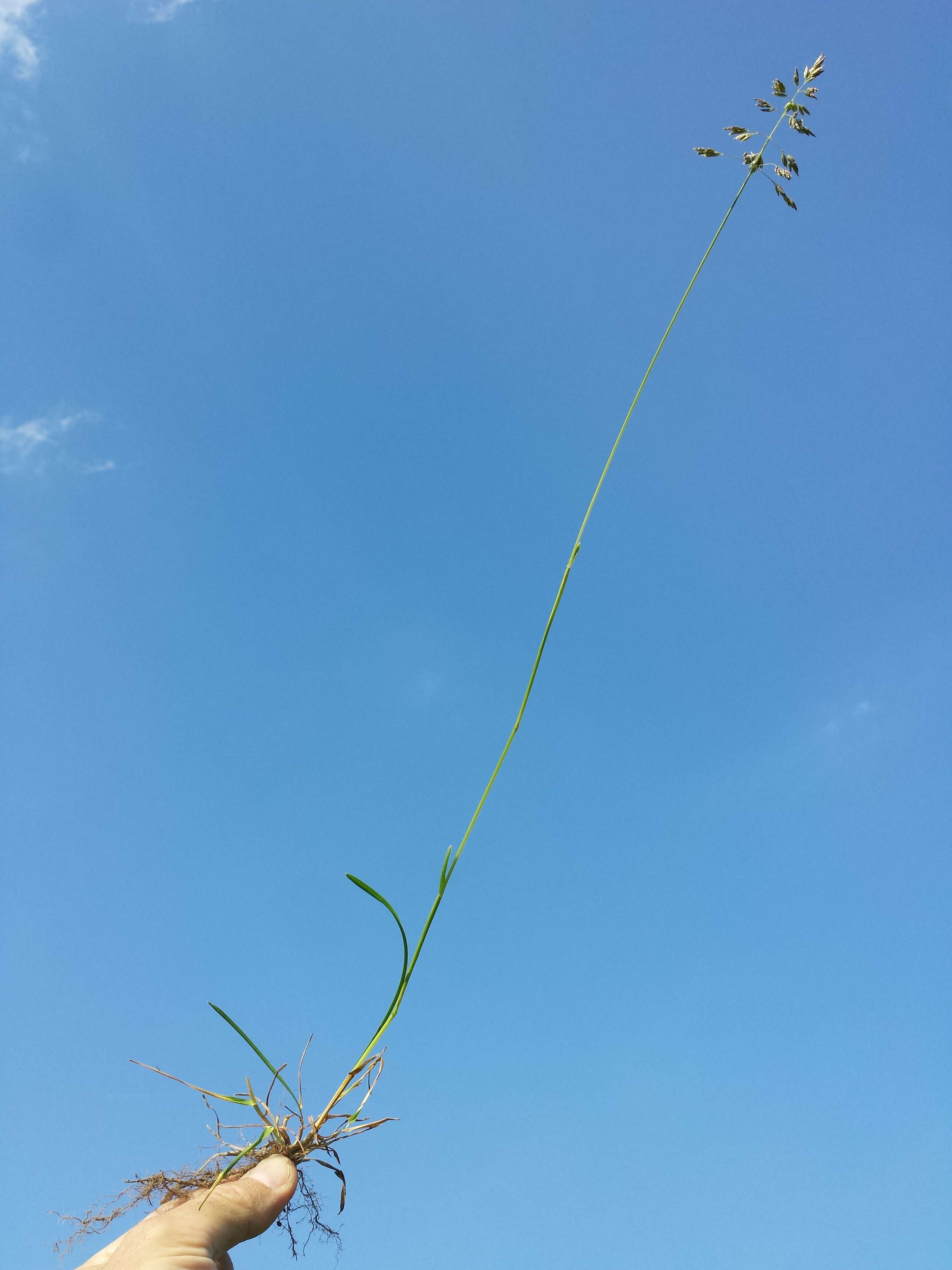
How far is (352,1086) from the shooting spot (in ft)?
10.1

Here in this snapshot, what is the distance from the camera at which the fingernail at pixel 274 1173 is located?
10.1 feet

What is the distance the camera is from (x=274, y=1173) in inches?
122

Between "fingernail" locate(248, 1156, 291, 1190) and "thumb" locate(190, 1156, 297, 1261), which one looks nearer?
"thumb" locate(190, 1156, 297, 1261)

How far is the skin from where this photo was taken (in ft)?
9.22

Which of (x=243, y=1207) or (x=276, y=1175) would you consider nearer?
(x=243, y=1207)

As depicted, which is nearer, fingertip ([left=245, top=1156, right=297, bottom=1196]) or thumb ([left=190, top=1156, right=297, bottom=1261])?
thumb ([left=190, top=1156, right=297, bottom=1261])

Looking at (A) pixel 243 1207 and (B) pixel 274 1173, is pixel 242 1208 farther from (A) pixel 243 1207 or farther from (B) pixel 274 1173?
(B) pixel 274 1173

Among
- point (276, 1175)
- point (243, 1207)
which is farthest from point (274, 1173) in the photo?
point (243, 1207)

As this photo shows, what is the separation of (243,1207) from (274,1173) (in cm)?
15

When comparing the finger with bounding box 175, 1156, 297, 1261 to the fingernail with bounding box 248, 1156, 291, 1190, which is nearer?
the finger with bounding box 175, 1156, 297, 1261

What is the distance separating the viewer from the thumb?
9.46 feet

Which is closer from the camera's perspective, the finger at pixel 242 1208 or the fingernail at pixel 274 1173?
the finger at pixel 242 1208

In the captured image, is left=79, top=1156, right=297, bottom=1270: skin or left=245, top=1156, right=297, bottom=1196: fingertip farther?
left=245, top=1156, right=297, bottom=1196: fingertip

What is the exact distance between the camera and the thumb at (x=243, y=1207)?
288 centimetres
